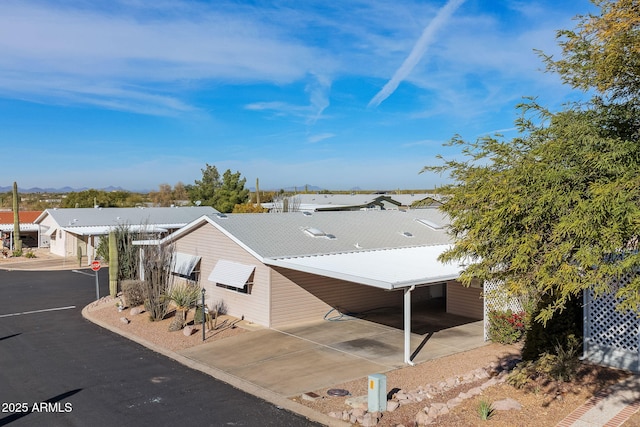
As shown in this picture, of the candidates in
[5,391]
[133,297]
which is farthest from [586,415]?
[133,297]

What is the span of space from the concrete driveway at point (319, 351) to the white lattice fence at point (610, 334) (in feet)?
11.1

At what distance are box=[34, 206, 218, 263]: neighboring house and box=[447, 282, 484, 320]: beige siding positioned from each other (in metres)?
23.6

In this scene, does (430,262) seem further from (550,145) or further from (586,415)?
(550,145)

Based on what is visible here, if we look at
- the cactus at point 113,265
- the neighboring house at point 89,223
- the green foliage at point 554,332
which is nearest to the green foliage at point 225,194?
the neighboring house at point 89,223

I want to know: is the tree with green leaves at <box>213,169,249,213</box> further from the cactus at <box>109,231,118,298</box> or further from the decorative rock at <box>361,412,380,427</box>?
the decorative rock at <box>361,412,380,427</box>

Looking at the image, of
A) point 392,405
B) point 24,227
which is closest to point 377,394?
point 392,405

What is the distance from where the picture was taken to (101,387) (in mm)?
11914

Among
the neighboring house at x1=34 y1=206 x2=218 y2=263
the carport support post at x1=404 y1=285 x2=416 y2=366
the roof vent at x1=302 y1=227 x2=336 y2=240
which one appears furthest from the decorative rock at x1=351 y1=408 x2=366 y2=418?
the neighboring house at x1=34 y1=206 x2=218 y2=263

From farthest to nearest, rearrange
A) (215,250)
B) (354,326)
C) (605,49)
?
(215,250)
(354,326)
(605,49)

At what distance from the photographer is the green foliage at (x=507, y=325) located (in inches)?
567

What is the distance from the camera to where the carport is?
44.5 ft

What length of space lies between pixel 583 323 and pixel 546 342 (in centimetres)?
107

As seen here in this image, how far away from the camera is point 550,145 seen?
785cm

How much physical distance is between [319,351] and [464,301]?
21.8 ft
